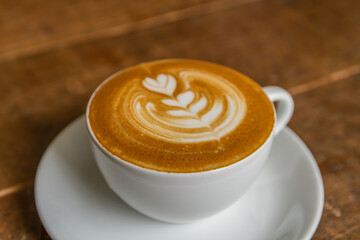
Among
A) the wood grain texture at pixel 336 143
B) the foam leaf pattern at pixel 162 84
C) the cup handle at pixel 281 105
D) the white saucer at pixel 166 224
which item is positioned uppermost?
the foam leaf pattern at pixel 162 84

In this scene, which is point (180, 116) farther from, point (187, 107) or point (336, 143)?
point (336, 143)

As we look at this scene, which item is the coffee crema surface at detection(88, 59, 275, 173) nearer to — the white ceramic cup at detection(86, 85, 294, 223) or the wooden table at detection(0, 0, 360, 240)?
the white ceramic cup at detection(86, 85, 294, 223)

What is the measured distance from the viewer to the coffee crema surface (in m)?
0.54

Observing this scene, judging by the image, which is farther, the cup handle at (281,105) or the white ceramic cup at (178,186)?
the cup handle at (281,105)

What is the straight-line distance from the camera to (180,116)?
609 mm

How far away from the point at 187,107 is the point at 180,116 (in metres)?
0.03

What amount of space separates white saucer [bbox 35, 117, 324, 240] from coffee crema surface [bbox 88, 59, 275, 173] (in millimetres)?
127

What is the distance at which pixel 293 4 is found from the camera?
4.08 feet

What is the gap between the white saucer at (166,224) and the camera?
0.60m

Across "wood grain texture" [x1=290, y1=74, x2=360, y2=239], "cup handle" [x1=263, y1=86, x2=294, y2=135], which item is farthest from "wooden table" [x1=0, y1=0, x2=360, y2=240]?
"cup handle" [x1=263, y1=86, x2=294, y2=135]

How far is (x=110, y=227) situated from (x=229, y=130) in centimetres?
21

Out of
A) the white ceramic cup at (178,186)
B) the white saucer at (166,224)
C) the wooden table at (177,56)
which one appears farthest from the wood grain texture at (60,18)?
the white ceramic cup at (178,186)

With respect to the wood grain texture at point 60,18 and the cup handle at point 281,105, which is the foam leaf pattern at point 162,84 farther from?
the wood grain texture at point 60,18

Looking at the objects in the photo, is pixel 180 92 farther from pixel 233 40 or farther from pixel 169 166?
pixel 233 40
